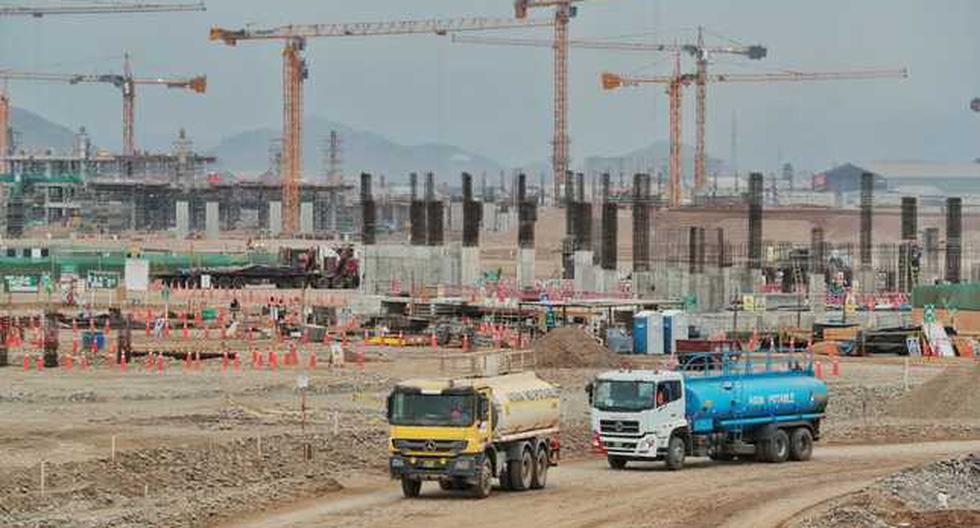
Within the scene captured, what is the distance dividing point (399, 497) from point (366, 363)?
31154 mm

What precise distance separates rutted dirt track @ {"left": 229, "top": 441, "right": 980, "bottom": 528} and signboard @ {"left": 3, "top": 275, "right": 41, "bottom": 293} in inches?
3054

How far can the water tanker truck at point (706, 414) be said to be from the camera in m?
35.7

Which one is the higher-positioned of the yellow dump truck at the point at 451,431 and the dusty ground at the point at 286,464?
the yellow dump truck at the point at 451,431

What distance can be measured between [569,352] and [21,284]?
62114 mm

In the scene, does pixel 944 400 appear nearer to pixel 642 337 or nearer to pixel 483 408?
pixel 483 408

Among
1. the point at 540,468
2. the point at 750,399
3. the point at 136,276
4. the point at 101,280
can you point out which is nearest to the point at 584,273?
the point at 136,276

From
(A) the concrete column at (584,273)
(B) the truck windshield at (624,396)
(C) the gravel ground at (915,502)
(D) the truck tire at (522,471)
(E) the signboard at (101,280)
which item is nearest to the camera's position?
(C) the gravel ground at (915,502)

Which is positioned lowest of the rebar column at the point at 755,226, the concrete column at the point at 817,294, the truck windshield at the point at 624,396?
the truck windshield at the point at 624,396

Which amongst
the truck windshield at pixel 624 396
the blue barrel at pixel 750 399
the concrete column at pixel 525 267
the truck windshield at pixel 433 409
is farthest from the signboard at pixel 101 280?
the truck windshield at pixel 433 409

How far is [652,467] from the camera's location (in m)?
36.9

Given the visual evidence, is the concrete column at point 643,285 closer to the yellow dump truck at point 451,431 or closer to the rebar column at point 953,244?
the rebar column at point 953,244

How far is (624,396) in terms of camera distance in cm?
3572

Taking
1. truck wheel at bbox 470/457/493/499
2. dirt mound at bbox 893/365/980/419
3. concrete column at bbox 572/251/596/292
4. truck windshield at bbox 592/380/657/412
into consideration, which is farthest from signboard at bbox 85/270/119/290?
truck wheel at bbox 470/457/493/499

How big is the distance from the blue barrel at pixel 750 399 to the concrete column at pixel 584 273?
60.2 m
